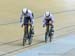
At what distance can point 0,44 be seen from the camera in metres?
10.4

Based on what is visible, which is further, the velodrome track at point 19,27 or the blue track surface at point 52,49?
A: the velodrome track at point 19,27

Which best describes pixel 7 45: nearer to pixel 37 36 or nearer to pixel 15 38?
pixel 15 38

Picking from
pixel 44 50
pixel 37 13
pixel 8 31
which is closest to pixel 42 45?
pixel 44 50

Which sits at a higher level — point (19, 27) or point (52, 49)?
point (19, 27)

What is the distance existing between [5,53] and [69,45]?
126 inches

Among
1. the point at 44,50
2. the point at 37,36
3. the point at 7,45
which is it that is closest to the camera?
the point at 44,50

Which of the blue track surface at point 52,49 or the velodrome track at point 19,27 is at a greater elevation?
the velodrome track at point 19,27

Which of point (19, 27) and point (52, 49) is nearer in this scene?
point (52, 49)

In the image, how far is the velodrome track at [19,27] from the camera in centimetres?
1016

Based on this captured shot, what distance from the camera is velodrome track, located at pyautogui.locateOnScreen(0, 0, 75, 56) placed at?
10164 millimetres

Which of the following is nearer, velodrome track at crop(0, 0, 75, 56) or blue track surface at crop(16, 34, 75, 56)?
blue track surface at crop(16, 34, 75, 56)

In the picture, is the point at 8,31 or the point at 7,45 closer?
the point at 7,45

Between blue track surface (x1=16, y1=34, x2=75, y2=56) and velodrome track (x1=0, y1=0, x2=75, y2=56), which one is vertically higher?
velodrome track (x1=0, y1=0, x2=75, y2=56)

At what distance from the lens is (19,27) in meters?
14.8
